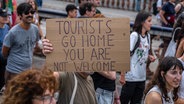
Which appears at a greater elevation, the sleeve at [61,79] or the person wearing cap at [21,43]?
the sleeve at [61,79]

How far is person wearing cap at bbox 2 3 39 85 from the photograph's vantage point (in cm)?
611

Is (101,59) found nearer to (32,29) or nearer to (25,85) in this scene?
(25,85)

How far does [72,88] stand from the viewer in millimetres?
3953

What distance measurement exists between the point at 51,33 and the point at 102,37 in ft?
1.51

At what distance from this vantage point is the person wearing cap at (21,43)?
6105 millimetres

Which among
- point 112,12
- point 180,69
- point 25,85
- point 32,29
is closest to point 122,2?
point 112,12

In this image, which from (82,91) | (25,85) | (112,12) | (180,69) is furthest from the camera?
(112,12)

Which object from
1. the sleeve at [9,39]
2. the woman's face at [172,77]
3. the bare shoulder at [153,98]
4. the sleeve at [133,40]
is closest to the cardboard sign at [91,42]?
the bare shoulder at [153,98]

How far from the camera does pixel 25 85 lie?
9.59ft

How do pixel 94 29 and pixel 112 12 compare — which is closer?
pixel 94 29

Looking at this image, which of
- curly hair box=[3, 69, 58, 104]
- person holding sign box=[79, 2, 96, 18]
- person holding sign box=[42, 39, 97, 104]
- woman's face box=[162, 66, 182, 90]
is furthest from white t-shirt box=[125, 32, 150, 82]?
curly hair box=[3, 69, 58, 104]

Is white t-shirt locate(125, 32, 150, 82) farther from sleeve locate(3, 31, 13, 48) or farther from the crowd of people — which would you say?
sleeve locate(3, 31, 13, 48)

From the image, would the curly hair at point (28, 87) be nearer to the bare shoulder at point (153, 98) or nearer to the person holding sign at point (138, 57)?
the bare shoulder at point (153, 98)

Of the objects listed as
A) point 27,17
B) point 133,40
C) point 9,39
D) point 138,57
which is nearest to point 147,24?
point 133,40
